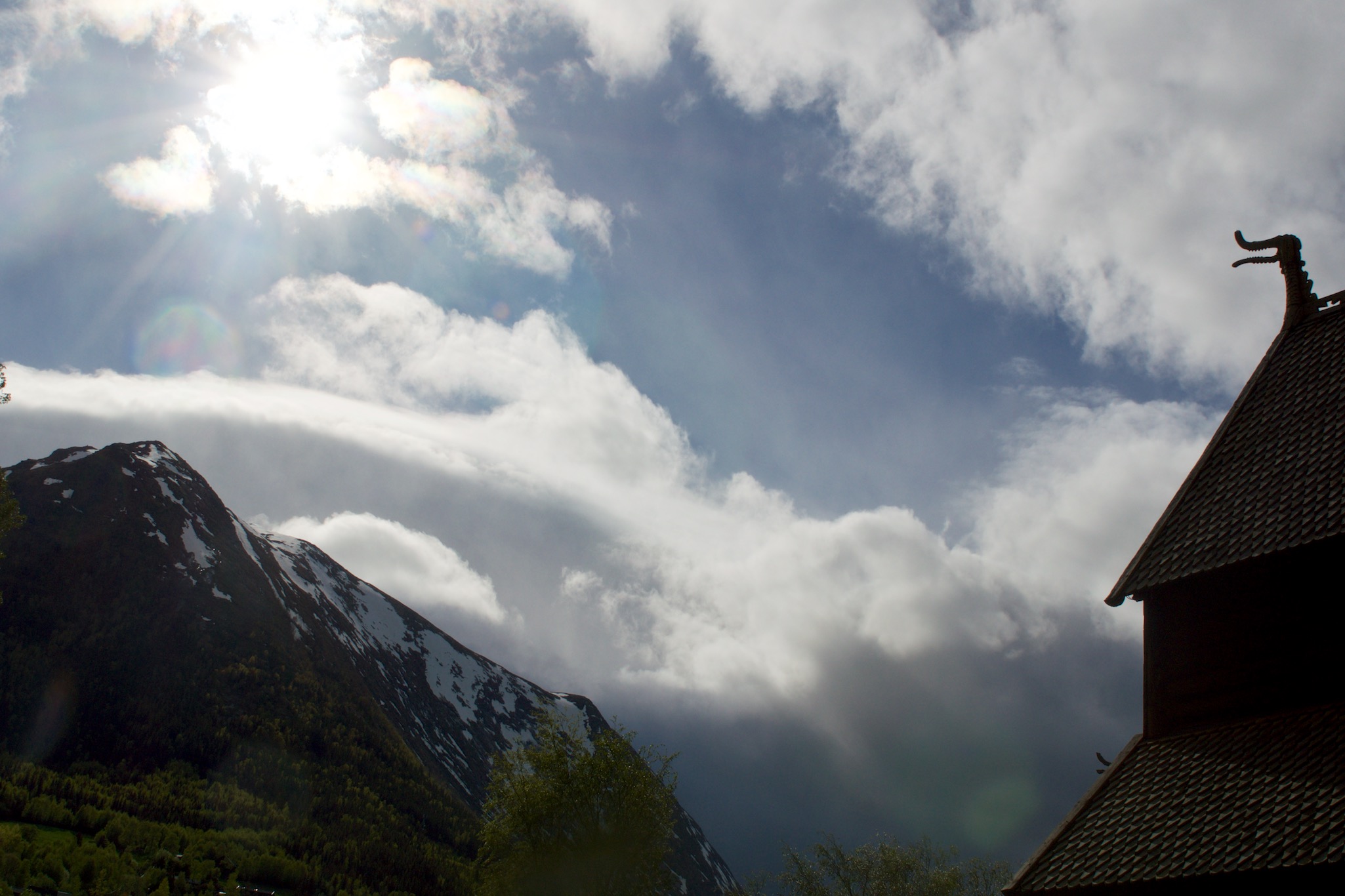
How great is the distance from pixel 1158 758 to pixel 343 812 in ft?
339

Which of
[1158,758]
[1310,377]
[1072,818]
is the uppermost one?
[1310,377]

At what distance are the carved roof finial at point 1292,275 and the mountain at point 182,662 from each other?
69.4 m

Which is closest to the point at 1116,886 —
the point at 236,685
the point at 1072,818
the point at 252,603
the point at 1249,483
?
the point at 1072,818

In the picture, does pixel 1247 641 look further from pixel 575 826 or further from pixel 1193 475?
pixel 575 826

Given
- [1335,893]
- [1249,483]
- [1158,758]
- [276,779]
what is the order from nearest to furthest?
[1335,893] < [1158,758] < [1249,483] < [276,779]

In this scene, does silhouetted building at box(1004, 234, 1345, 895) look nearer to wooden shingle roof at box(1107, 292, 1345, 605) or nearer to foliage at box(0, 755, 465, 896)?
wooden shingle roof at box(1107, 292, 1345, 605)

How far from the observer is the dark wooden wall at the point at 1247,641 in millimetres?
12523

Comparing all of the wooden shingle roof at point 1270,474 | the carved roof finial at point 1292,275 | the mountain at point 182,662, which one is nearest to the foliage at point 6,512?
the wooden shingle roof at point 1270,474

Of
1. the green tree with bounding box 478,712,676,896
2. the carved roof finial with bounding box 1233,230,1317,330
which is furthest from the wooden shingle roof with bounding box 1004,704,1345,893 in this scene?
the green tree with bounding box 478,712,676,896

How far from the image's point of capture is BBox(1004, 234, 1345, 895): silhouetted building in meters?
10.9

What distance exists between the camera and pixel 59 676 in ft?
303

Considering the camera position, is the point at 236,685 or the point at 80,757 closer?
the point at 80,757

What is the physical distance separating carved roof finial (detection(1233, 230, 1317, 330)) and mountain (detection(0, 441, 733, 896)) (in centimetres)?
6939

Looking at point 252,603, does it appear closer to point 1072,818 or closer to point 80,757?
point 80,757
